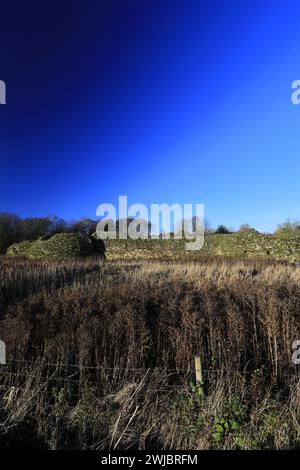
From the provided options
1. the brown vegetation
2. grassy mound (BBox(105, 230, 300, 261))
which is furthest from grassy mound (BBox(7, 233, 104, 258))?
the brown vegetation

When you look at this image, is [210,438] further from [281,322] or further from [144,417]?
[281,322]

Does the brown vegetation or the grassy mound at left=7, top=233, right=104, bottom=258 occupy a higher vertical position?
the grassy mound at left=7, top=233, right=104, bottom=258

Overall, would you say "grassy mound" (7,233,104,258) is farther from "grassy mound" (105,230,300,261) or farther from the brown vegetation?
the brown vegetation

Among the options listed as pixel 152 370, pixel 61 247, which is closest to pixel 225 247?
pixel 61 247

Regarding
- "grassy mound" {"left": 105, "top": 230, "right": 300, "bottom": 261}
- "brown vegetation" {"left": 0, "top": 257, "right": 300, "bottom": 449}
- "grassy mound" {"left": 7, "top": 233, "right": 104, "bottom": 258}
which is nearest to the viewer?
"brown vegetation" {"left": 0, "top": 257, "right": 300, "bottom": 449}

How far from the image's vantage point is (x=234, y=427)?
3.54m

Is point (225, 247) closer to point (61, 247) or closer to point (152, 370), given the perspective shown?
point (61, 247)

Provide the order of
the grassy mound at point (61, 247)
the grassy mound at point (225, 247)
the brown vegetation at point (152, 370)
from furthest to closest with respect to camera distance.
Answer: the grassy mound at point (61, 247)
the grassy mound at point (225, 247)
the brown vegetation at point (152, 370)

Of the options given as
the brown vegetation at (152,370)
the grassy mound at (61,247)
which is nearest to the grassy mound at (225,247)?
the grassy mound at (61,247)

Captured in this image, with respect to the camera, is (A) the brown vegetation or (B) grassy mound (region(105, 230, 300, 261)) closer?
(A) the brown vegetation

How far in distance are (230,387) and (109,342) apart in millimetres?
1747

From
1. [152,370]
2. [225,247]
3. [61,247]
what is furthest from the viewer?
[225,247]

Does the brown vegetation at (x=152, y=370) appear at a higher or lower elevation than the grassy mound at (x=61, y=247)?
lower

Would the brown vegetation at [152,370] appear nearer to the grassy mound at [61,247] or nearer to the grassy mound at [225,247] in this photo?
the grassy mound at [225,247]
